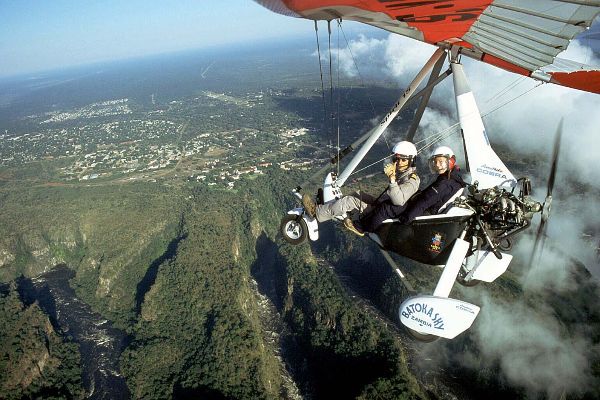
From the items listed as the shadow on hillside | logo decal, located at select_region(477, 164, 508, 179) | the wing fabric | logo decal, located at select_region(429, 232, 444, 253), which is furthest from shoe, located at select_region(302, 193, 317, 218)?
the shadow on hillside

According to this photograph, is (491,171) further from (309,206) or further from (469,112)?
(309,206)

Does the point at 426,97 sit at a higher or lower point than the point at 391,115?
higher

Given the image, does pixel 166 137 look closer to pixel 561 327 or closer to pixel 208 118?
pixel 208 118

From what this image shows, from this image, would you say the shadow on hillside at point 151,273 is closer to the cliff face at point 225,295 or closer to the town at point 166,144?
the cliff face at point 225,295

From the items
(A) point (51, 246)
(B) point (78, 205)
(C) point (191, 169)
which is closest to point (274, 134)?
(C) point (191, 169)

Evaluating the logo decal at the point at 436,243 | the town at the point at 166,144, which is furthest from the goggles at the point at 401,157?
the town at the point at 166,144

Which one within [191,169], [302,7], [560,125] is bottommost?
[191,169]

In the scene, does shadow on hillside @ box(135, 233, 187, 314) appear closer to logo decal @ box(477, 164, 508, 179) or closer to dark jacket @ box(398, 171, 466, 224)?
dark jacket @ box(398, 171, 466, 224)

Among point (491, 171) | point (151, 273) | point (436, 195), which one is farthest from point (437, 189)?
point (151, 273)
